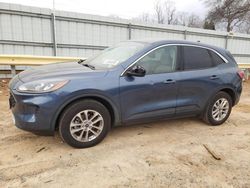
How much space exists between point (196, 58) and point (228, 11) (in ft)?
99.5

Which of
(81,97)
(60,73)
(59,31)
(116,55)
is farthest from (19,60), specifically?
(81,97)

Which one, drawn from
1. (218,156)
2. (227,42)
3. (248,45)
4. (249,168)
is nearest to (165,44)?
(218,156)

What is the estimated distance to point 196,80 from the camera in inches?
171

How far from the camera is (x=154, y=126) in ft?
15.3

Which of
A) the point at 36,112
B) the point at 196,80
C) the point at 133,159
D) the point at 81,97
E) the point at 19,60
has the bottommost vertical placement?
the point at 133,159

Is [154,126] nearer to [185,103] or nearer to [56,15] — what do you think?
[185,103]

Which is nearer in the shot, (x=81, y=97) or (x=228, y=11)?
(x=81, y=97)

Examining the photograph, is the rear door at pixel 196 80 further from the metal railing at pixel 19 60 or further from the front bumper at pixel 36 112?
the metal railing at pixel 19 60

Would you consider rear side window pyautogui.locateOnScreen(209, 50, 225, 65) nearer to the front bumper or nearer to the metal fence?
the front bumper

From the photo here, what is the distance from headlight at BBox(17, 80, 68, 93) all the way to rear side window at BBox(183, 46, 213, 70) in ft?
7.43

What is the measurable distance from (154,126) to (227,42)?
12.6m

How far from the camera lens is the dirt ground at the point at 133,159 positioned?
9.34 ft

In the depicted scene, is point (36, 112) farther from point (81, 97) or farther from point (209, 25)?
point (209, 25)

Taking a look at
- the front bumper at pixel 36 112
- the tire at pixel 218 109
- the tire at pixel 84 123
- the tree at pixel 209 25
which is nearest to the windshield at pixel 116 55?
the tire at pixel 84 123
